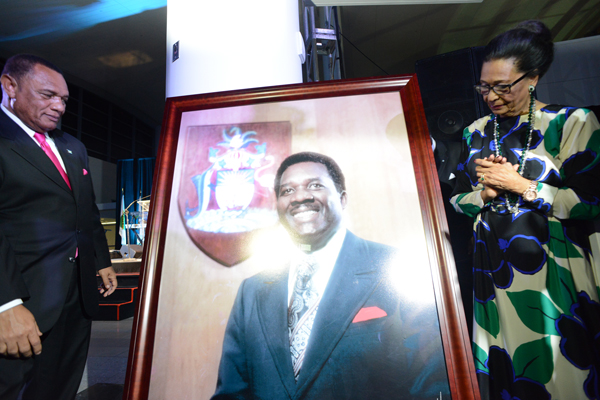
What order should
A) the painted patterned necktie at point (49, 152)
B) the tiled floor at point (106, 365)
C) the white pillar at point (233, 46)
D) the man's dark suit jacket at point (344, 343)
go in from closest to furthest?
the man's dark suit jacket at point (344, 343)
the painted patterned necktie at point (49, 152)
the white pillar at point (233, 46)
the tiled floor at point (106, 365)

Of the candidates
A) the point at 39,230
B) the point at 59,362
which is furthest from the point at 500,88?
the point at 59,362

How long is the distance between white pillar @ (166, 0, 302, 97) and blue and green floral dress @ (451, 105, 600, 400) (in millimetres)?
920

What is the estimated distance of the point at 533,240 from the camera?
74cm

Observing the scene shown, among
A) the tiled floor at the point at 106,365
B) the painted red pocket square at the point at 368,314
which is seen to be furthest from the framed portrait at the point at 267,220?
the tiled floor at the point at 106,365

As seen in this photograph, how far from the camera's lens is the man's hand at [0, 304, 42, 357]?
672mm

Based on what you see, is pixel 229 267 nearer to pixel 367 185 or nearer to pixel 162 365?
pixel 162 365

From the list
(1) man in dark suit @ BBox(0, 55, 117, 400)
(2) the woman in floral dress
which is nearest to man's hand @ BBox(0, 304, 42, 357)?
(1) man in dark suit @ BBox(0, 55, 117, 400)

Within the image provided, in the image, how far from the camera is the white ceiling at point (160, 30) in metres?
5.49

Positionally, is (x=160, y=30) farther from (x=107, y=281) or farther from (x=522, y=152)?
(x=522, y=152)

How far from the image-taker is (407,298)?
57 cm

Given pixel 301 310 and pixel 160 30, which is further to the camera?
pixel 160 30

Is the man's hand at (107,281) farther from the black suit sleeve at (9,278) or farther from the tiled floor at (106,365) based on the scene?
the tiled floor at (106,365)

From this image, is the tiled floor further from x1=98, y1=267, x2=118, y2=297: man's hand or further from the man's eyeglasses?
the man's eyeglasses

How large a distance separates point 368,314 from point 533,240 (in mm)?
483
